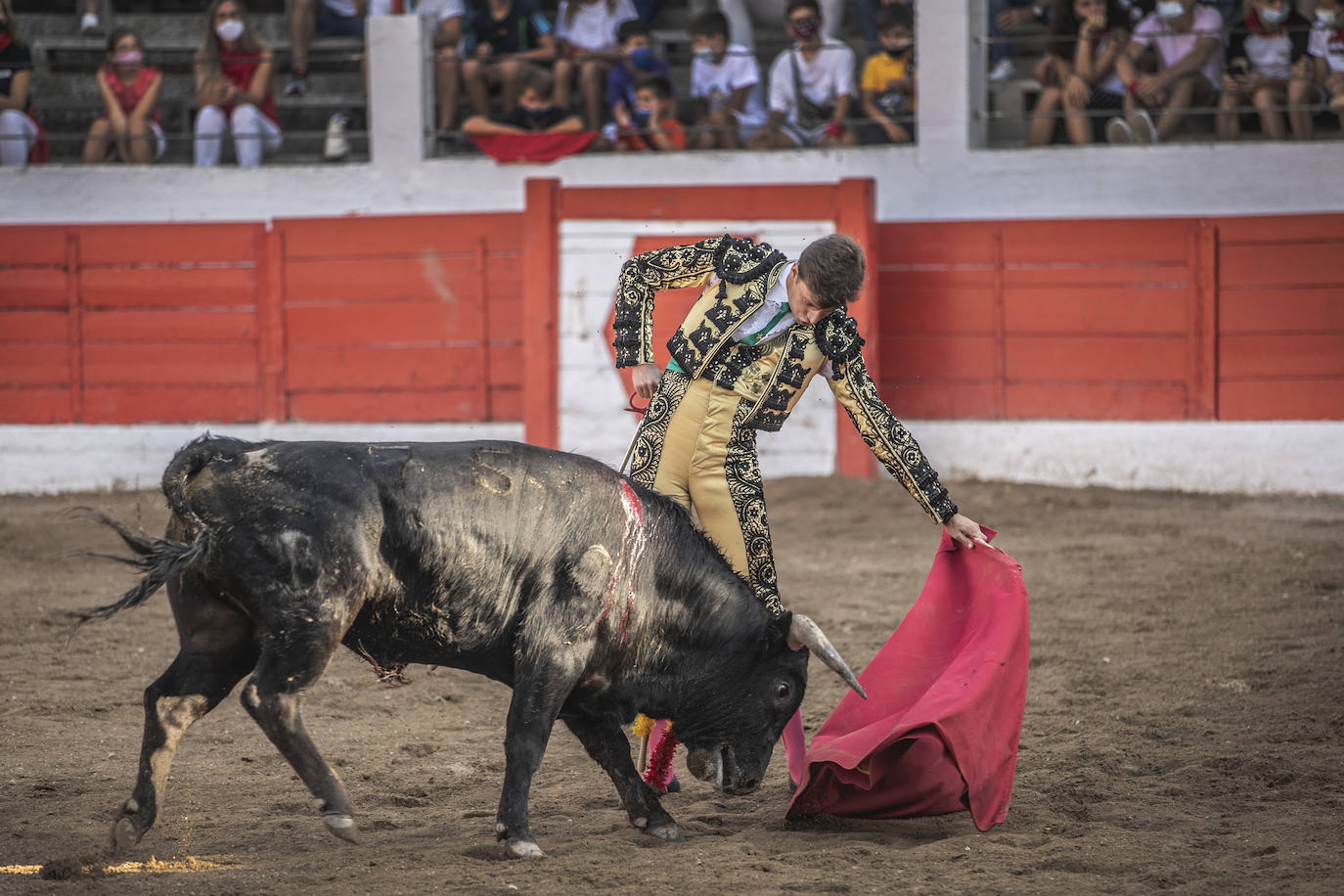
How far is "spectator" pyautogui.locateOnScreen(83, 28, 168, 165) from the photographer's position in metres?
9.25

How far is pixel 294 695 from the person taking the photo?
114 inches

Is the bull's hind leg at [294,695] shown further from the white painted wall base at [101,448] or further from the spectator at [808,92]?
the spectator at [808,92]

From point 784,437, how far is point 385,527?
5.54 metres

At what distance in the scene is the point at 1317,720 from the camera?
4098 millimetres

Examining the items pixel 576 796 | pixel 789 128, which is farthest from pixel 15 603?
pixel 789 128

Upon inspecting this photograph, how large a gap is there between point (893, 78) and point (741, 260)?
18.1ft

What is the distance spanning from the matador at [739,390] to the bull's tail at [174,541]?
3.28ft

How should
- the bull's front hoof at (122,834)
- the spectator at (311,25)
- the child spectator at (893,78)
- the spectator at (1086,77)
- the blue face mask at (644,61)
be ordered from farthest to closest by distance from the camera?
the spectator at (311,25), the blue face mask at (644,61), the child spectator at (893,78), the spectator at (1086,77), the bull's front hoof at (122,834)

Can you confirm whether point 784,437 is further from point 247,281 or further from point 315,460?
point 315,460

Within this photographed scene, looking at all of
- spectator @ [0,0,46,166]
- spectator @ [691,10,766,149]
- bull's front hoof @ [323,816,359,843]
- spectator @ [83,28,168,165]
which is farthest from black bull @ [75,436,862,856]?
spectator @ [0,0,46,166]

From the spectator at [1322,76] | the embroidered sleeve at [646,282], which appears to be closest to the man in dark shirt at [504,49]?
the spectator at [1322,76]

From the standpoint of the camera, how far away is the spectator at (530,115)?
8891 mm

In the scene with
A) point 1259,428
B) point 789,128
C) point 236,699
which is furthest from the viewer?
point 789,128

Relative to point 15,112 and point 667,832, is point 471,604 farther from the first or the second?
point 15,112
